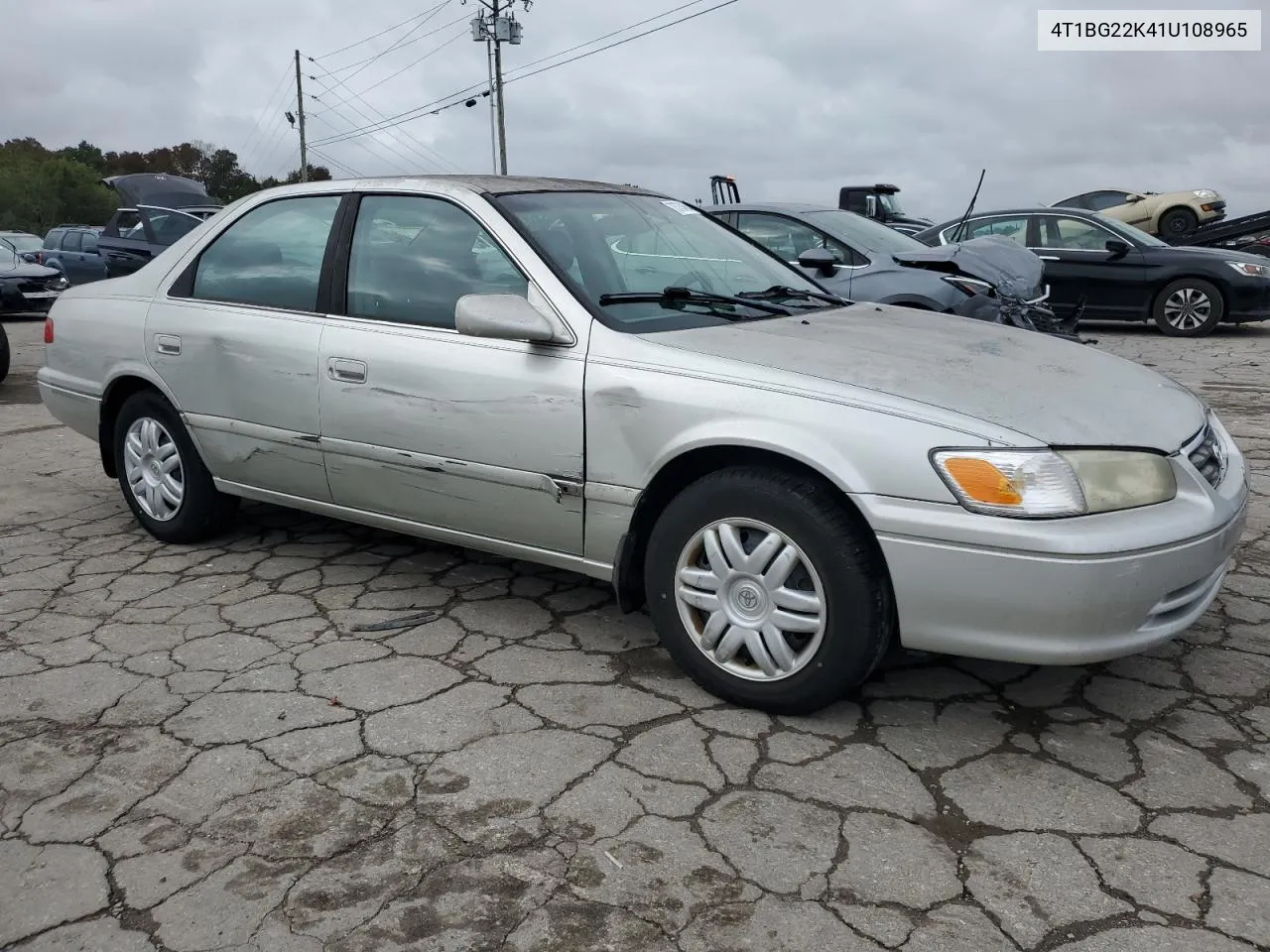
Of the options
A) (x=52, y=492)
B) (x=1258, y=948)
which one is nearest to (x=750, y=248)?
(x=1258, y=948)

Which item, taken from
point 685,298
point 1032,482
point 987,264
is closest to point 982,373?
point 1032,482

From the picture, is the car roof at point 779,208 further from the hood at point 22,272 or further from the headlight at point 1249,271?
the hood at point 22,272

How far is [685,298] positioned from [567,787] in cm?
162

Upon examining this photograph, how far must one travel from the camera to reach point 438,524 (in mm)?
3752

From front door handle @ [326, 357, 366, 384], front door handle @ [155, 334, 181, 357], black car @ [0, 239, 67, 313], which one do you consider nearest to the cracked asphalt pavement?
front door handle @ [326, 357, 366, 384]

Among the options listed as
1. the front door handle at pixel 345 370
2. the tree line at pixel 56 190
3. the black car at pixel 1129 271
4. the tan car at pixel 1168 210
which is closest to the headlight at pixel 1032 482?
the front door handle at pixel 345 370

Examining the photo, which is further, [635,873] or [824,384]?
[824,384]

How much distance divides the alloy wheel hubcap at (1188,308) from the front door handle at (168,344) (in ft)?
34.7

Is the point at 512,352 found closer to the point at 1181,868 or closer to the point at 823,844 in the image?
the point at 823,844

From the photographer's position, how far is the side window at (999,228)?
472 inches

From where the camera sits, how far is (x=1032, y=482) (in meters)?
2.66

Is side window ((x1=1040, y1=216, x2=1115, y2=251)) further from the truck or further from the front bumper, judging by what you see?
the front bumper

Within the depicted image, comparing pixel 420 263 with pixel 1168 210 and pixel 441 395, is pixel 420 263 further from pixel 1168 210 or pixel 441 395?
pixel 1168 210

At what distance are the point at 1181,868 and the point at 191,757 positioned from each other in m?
2.38
